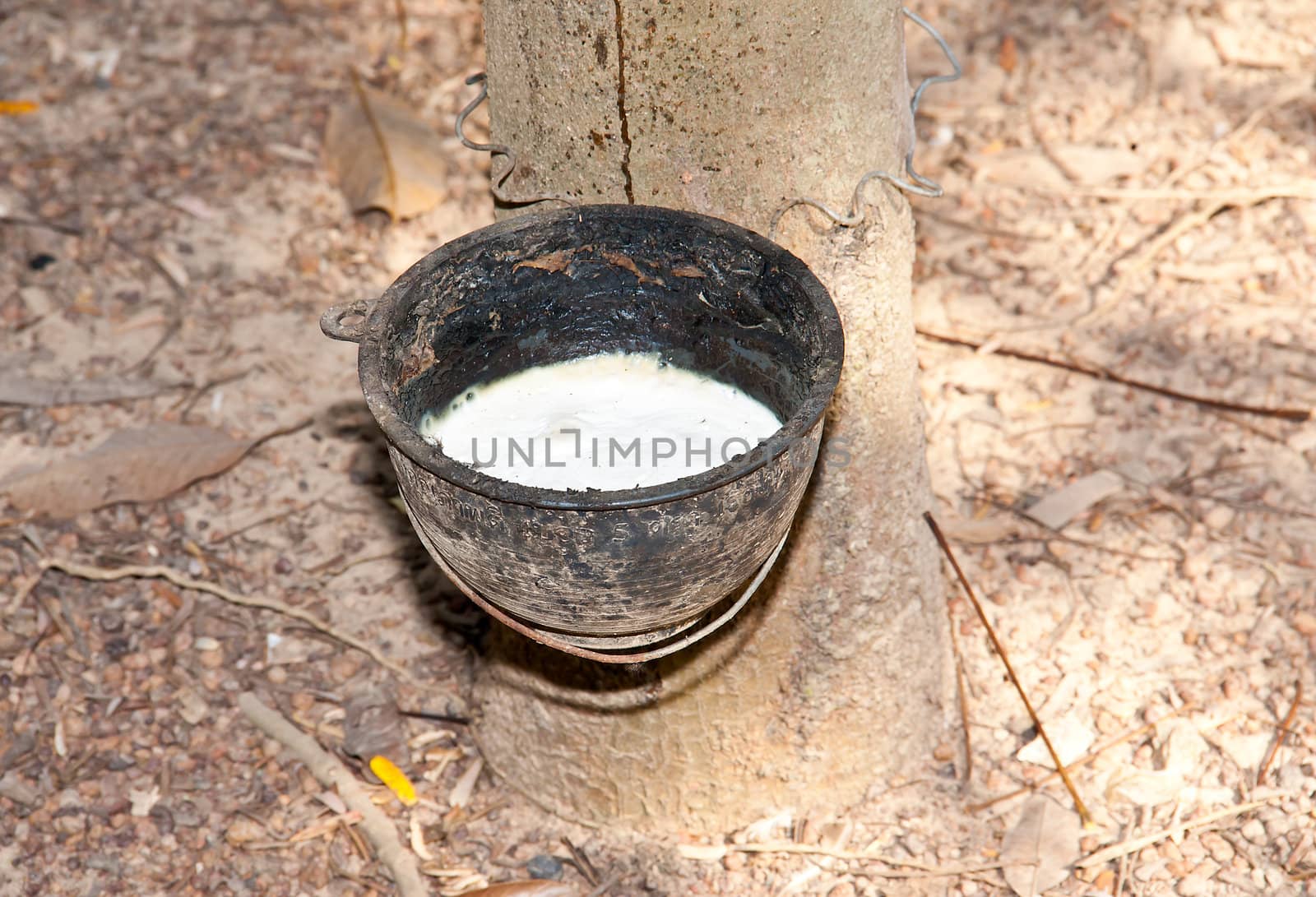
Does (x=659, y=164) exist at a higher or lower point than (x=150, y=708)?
higher

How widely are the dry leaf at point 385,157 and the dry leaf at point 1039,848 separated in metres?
2.68

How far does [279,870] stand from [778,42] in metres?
1.96

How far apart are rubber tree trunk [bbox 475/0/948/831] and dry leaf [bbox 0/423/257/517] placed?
1090mm

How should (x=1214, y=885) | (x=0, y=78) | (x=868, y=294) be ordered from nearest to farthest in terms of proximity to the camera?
(x=868, y=294)
(x=1214, y=885)
(x=0, y=78)

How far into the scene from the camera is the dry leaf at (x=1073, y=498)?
344 centimetres

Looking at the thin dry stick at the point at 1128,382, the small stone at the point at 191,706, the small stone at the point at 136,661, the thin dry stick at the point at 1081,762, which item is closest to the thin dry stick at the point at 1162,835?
the thin dry stick at the point at 1081,762

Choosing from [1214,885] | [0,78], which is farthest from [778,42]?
[0,78]

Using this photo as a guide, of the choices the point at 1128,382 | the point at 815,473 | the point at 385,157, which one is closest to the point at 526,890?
the point at 815,473

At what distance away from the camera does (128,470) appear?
11.4 ft

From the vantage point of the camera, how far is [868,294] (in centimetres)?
248

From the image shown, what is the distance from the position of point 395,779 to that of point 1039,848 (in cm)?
142

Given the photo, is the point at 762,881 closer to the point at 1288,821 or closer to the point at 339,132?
the point at 1288,821

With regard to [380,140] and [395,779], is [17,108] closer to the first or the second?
[380,140]

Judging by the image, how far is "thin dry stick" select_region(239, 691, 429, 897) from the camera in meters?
2.77
